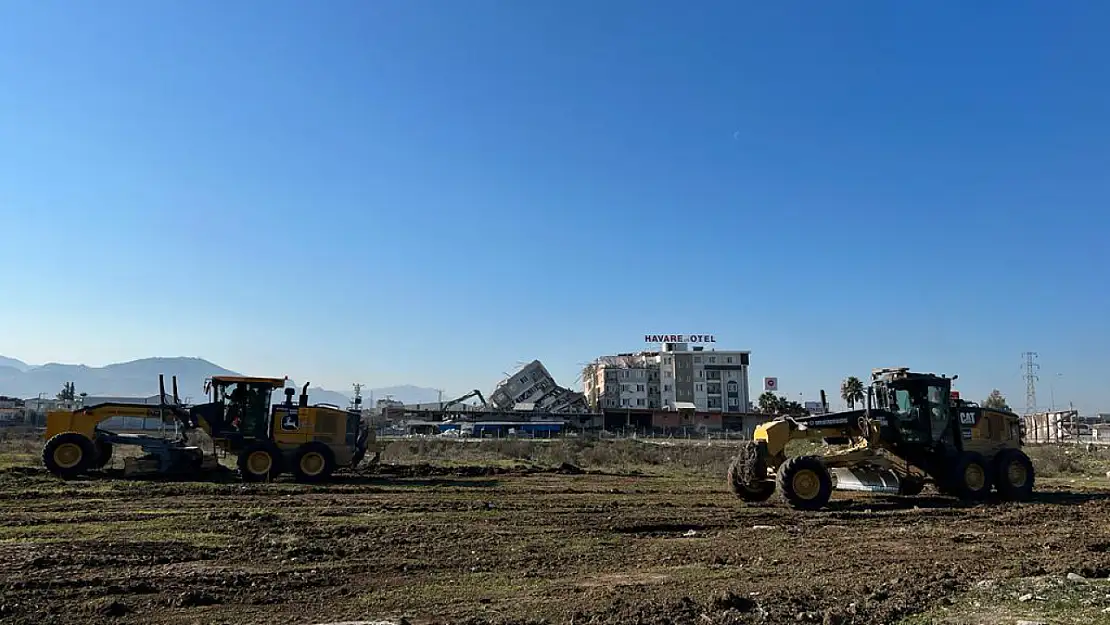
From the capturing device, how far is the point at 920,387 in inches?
738

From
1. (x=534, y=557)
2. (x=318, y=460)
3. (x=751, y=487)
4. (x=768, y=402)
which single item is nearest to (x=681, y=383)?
(x=768, y=402)

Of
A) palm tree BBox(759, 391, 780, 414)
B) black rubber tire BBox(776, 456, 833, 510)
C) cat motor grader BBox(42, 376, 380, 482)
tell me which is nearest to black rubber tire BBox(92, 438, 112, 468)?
cat motor grader BBox(42, 376, 380, 482)

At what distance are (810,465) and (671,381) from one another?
102 meters

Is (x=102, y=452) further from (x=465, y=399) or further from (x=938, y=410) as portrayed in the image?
(x=465, y=399)

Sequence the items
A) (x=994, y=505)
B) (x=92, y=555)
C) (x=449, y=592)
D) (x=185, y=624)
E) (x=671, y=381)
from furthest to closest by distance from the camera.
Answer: (x=671, y=381), (x=994, y=505), (x=92, y=555), (x=449, y=592), (x=185, y=624)

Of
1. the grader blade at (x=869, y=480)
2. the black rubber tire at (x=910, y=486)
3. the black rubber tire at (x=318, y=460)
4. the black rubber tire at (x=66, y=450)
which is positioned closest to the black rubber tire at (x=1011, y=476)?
the black rubber tire at (x=910, y=486)

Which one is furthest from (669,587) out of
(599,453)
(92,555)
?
(599,453)

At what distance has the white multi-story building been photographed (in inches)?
4560

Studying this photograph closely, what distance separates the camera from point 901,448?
1859cm

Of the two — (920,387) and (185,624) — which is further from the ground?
(920,387)

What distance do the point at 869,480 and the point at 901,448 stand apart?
3.67ft

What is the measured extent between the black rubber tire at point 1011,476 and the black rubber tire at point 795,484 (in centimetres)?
484

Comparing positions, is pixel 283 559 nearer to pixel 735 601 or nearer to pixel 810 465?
pixel 735 601

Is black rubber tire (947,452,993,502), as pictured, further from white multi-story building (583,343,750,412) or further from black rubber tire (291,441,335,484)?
white multi-story building (583,343,750,412)
